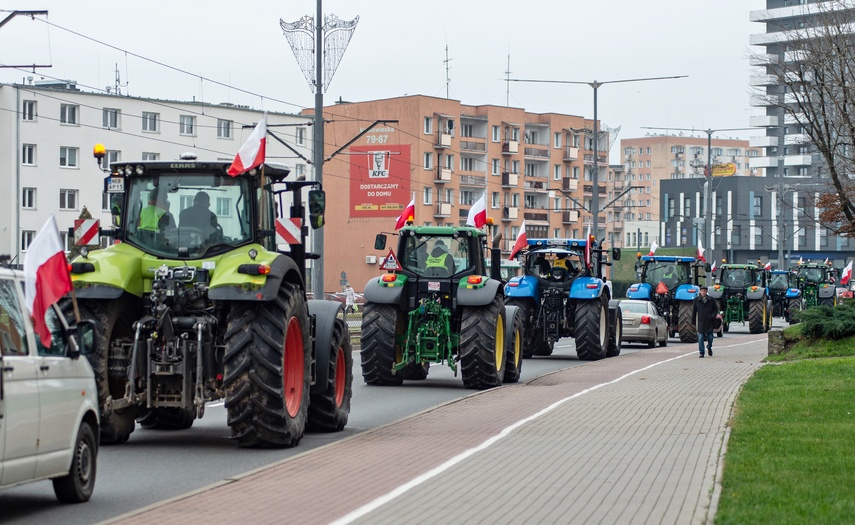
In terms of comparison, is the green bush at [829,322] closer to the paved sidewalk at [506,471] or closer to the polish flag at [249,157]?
the paved sidewalk at [506,471]

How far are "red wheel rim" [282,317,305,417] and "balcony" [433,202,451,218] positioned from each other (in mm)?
88206

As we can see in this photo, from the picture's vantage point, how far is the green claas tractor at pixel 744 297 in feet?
163

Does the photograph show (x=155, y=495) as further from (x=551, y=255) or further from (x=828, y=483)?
(x=551, y=255)

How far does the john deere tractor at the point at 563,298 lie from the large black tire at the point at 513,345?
6.35 metres

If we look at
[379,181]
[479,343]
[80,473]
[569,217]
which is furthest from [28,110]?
[80,473]

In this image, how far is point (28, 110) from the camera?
238ft

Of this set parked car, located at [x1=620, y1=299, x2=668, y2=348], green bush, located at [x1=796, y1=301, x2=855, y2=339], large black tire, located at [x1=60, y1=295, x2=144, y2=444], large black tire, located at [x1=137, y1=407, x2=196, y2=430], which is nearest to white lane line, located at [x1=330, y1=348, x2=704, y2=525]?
large black tire, located at [x1=60, y1=295, x2=144, y2=444]

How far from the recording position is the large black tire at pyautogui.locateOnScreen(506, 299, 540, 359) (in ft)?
99.6

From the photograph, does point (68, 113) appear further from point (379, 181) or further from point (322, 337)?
point (322, 337)

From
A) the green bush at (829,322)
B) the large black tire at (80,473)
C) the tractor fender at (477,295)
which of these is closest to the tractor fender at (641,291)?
the green bush at (829,322)

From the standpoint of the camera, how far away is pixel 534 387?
22.4 m

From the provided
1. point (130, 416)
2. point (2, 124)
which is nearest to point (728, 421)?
point (130, 416)

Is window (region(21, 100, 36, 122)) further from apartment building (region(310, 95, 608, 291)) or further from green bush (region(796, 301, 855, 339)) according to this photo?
green bush (region(796, 301, 855, 339))

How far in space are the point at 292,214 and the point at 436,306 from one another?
23.4 ft
